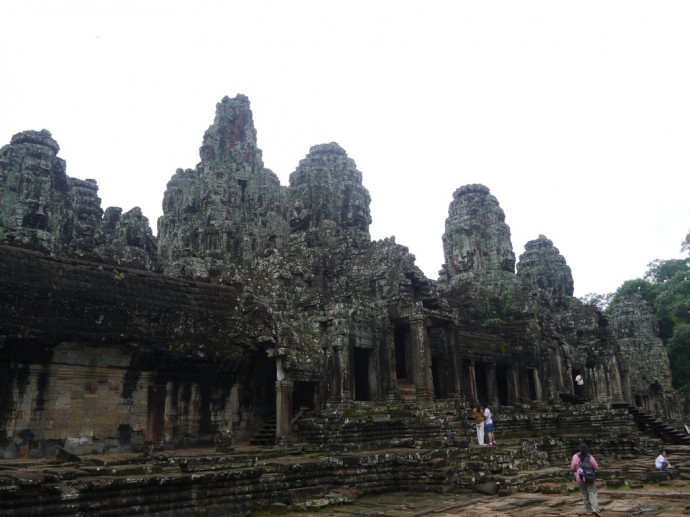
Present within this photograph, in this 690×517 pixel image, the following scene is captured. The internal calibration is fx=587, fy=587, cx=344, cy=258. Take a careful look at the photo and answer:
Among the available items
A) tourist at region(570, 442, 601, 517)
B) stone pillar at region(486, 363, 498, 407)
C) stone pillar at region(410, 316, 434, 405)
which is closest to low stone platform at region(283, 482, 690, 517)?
tourist at region(570, 442, 601, 517)

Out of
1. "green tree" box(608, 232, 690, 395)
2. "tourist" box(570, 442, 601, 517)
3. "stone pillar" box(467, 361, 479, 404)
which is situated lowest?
"tourist" box(570, 442, 601, 517)

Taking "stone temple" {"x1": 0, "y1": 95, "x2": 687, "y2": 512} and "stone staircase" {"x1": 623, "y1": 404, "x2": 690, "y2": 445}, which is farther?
"stone staircase" {"x1": 623, "y1": 404, "x2": 690, "y2": 445}

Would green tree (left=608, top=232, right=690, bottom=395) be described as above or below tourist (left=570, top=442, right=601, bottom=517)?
above

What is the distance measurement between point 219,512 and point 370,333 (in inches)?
430

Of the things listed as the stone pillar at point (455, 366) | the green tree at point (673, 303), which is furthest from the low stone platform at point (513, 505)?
the green tree at point (673, 303)

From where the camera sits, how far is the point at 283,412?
15.4 metres

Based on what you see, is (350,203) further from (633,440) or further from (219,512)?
(219,512)

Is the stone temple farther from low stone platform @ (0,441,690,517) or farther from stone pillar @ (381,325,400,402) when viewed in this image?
low stone platform @ (0,441,690,517)

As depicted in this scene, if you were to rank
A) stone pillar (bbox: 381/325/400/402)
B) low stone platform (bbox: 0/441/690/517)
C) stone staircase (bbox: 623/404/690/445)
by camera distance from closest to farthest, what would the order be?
low stone platform (bbox: 0/441/690/517), stone pillar (bbox: 381/325/400/402), stone staircase (bbox: 623/404/690/445)

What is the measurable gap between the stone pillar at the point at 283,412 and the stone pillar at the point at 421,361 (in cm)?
533

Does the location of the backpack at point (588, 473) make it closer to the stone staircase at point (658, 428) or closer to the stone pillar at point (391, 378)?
the stone pillar at point (391, 378)

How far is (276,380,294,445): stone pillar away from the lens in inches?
593

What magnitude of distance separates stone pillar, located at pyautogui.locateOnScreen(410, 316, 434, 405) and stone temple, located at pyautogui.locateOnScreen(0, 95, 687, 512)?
0.06m

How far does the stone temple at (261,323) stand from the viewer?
13.3 m
